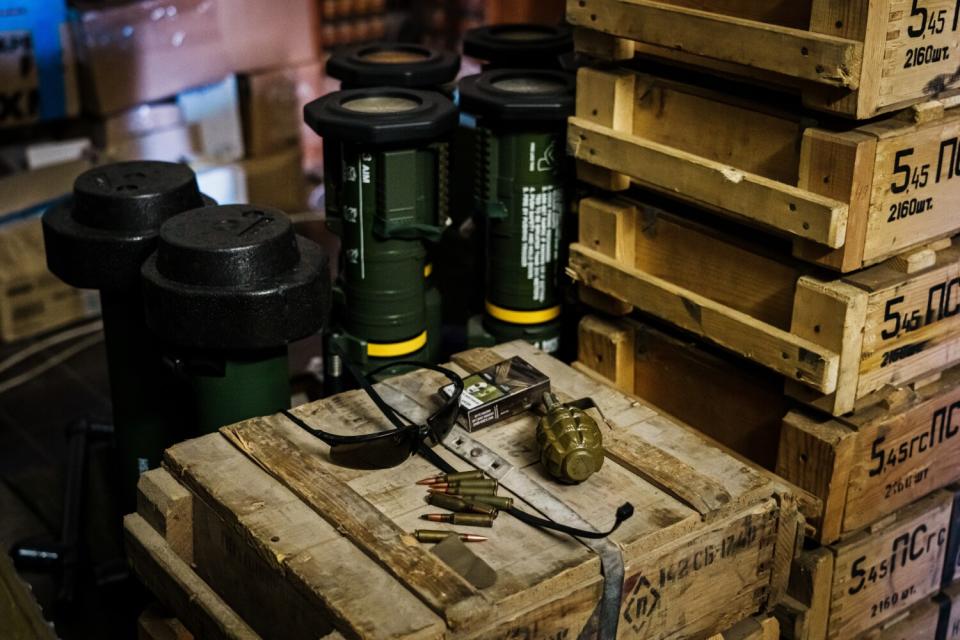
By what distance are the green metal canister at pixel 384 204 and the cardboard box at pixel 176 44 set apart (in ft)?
8.27

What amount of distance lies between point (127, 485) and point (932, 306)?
213 centimetres

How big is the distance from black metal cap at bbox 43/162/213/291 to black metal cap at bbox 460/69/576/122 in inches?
31.4

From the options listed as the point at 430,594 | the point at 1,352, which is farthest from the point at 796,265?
the point at 1,352

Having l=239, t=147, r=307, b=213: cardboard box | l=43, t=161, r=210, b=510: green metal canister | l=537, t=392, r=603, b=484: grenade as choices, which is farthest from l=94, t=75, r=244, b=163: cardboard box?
l=537, t=392, r=603, b=484: grenade

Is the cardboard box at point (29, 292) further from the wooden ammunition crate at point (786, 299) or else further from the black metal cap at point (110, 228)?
the wooden ammunition crate at point (786, 299)

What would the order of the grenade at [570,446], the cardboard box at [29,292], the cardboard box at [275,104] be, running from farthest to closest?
the cardboard box at [275,104], the cardboard box at [29,292], the grenade at [570,446]

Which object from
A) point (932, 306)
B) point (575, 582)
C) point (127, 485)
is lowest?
point (127, 485)

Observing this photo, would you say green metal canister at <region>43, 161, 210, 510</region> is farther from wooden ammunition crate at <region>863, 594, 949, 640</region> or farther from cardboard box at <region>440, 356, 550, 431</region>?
wooden ammunition crate at <region>863, 594, 949, 640</region>

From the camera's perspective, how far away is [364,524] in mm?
2133

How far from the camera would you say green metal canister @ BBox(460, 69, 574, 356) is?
3.21 m

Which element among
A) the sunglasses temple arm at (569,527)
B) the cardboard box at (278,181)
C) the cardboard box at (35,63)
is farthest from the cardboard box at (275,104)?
the sunglasses temple arm at (569,527)

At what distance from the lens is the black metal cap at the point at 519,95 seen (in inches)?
124

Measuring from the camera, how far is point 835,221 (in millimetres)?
2367

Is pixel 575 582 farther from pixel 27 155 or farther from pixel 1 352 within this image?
pixel 27 155
